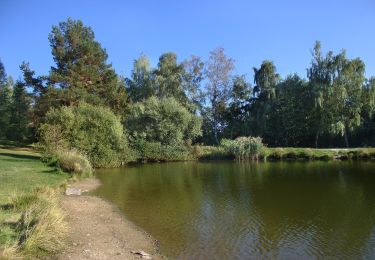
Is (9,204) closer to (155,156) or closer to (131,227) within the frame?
(131,227)

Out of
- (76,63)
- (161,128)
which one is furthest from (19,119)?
(161,128)

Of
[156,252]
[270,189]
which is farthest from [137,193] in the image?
[156,252]

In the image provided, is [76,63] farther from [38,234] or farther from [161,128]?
[38,234]

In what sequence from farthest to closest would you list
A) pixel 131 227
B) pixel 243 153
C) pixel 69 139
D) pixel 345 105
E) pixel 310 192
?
pixel 345 105 → pixel 243 153 → pixel 69 139 → pixel 310 192 → pixel 131 227

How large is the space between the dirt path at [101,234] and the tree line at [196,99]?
74.7 ft

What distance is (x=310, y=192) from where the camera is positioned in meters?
18.5

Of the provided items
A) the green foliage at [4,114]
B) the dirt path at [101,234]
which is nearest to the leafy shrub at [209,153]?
the dirt path at [101,234]

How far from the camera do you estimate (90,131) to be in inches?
1341

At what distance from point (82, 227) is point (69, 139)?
2231 centimetres

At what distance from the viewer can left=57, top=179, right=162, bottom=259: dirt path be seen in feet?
30.9

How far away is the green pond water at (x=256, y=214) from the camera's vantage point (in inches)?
404

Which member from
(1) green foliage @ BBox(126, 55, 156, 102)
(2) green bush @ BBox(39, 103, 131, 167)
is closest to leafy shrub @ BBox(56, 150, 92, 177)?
(2) green bush @ BBox(39, 103, 131, 167)

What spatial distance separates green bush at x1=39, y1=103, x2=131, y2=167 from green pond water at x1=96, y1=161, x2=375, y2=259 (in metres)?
10.4

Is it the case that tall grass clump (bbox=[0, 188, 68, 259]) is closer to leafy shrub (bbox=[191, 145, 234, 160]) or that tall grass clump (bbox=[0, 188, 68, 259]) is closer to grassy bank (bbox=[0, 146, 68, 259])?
grassy bank (bbox=[0, 146, 68, 259])
